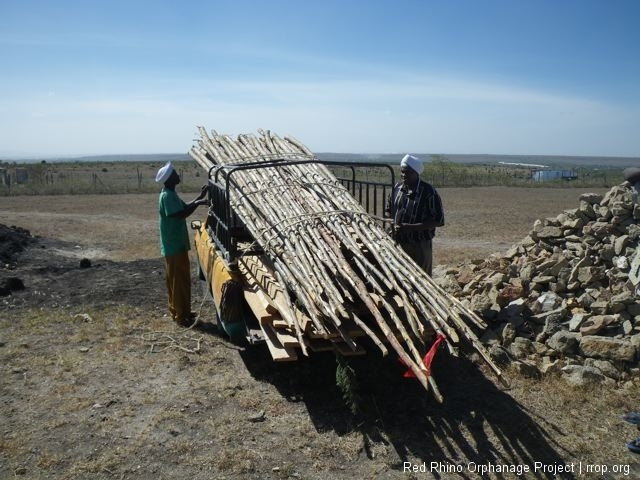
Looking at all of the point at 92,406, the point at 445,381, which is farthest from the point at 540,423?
the point at 92,406

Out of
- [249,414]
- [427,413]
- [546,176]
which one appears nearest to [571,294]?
[427,413]

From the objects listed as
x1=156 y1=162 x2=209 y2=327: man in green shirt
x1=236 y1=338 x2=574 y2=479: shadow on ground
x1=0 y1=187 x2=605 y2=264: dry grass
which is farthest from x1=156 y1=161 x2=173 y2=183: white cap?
x1=0 y1=187 x2=605 y2=264: dry grass

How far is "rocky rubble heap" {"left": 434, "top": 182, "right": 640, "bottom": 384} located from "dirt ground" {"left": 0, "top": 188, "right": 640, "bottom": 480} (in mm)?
358

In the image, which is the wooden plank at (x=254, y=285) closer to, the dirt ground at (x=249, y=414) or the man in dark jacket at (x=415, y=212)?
the dirt ground at (x=249, y=414)

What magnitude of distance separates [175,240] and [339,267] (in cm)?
283

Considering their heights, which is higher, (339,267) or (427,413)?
(339,267)

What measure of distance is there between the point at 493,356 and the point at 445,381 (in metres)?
0.60

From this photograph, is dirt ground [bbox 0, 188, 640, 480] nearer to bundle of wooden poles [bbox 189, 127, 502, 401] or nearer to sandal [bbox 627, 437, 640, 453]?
sandal [bbox 627, 437, 640, 453]

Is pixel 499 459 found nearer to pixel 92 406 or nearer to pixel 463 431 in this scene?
pixel 463 431

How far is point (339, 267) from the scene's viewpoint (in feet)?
13.4

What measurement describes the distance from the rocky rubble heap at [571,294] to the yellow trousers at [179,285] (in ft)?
10.7

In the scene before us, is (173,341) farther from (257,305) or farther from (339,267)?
(339,267)

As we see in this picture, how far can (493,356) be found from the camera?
16.1ft

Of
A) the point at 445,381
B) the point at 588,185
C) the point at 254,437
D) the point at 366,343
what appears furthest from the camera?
the point at 588,185
